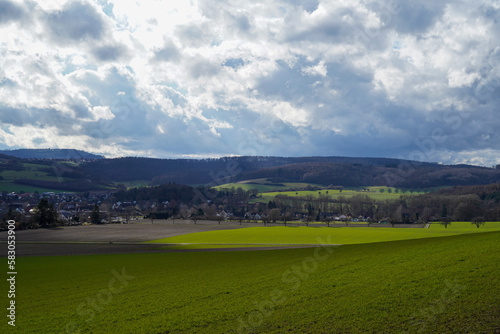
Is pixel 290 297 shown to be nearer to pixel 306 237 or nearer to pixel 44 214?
pixel 306 237

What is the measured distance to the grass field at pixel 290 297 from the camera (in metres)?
17.7

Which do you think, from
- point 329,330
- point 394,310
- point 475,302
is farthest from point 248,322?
point 475,302

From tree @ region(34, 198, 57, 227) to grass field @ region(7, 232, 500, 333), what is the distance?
89.8 metres

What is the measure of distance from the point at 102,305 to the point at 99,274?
46.3 ft

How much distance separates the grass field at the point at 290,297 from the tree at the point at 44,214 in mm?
89824

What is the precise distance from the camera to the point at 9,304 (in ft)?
87.8

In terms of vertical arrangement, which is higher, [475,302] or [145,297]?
[475,302]

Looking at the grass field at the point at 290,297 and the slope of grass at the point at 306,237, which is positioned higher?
the grass field at the point at 290,297

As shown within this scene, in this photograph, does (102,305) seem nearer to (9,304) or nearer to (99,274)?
Answer: (9,304)

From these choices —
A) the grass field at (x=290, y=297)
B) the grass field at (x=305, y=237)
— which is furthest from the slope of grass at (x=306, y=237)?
the grass field at (x=290, y=297)

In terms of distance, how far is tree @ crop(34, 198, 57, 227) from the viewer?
115562mm

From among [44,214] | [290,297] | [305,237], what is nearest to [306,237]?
[305,237]

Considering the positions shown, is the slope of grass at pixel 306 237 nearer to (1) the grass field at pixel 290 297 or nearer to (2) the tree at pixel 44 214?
(1) the grass field at pixel 290 297

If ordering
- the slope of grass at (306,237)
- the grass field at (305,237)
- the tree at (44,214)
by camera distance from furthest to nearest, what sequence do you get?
the tree at (44,214) → the slope of grass at (306,237) → the grass field at (305,237)
